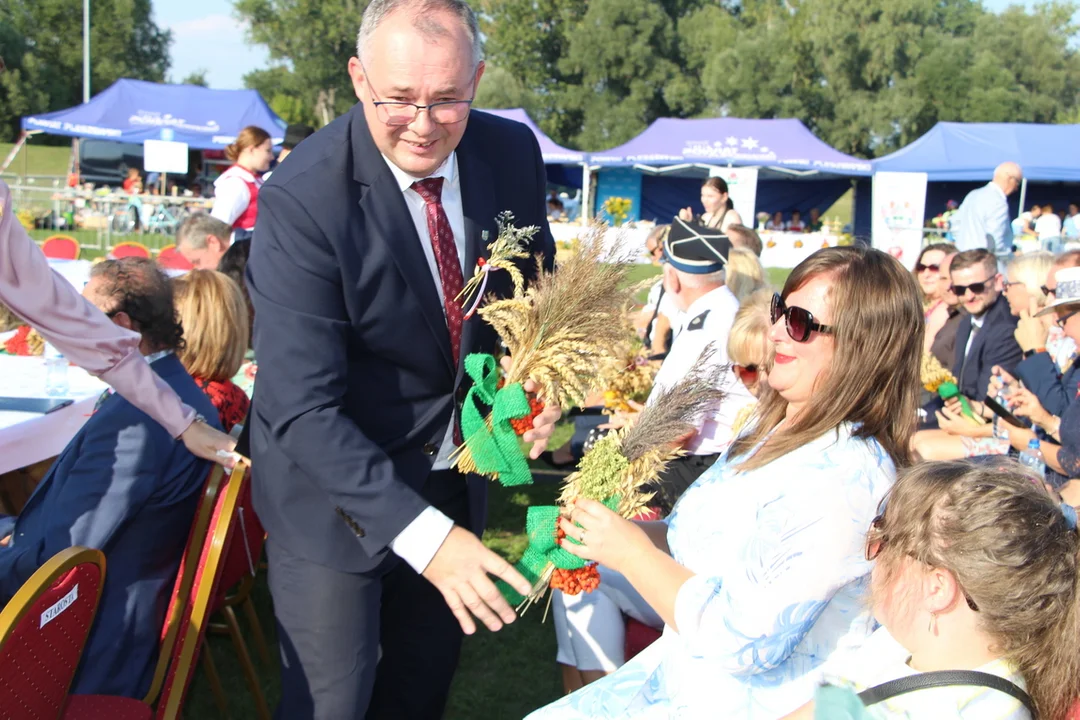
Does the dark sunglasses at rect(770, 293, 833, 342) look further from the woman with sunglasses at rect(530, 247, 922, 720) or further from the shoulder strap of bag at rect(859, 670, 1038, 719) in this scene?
the shoulder strap of bag at rect(859, 670, 1038, 719)

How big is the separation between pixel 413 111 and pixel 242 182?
5.60 metres

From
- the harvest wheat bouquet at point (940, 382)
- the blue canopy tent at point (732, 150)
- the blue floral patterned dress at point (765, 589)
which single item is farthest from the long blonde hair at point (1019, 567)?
the blue canopy tent at point (732, 150)

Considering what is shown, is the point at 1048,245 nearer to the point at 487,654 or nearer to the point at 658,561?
the point at 487,654

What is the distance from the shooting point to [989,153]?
78.2 ft

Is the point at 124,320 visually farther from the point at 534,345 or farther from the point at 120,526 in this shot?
the point at 534,345

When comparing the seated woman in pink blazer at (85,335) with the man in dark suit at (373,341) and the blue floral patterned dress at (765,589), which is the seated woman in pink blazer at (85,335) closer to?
the man in dark suit at (373,341)

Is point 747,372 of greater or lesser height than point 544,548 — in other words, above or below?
above

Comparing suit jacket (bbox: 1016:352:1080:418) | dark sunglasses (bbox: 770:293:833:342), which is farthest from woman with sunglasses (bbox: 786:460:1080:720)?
suit jacket (bbox: 1016:352:1080:418)

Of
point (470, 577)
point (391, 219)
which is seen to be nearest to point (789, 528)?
point (470, 577)

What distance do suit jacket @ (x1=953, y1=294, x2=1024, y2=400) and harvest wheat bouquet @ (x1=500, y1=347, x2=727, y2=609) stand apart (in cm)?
424

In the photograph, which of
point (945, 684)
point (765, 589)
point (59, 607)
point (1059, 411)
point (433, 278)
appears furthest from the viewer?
point (1059, 411)

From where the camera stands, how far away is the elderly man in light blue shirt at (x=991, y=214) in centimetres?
989

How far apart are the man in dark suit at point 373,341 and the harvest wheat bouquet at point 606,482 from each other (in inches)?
5.5

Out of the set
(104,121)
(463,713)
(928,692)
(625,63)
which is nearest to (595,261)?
(928,692)
